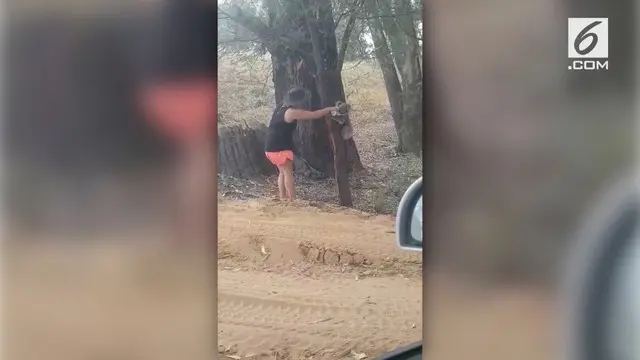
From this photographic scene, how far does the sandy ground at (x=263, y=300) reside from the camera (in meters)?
1.30

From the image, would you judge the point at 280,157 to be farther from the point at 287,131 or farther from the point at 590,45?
the point at 590,45

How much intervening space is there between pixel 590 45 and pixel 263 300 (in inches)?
37.5

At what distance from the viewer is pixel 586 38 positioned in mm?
1327

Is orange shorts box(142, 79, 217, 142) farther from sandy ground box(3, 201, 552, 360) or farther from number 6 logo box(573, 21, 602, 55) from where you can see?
number 6 logo box(573, 21, 602, 55)

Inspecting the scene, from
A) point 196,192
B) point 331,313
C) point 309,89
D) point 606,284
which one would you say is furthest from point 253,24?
point 606,284

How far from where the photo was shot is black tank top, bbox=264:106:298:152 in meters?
1.30

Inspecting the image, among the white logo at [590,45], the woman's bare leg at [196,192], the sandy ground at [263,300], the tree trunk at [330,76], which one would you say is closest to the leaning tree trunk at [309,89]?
the tree trunk at [330,76]

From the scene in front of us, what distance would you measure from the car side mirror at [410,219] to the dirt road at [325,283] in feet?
0.07

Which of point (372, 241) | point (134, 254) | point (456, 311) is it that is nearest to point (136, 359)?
point (134, 254)

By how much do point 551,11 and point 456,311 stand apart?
2.41 ft

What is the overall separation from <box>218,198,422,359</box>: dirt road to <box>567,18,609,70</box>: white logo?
0.58m

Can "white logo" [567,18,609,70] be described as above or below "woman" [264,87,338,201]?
above

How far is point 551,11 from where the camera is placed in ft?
4.39

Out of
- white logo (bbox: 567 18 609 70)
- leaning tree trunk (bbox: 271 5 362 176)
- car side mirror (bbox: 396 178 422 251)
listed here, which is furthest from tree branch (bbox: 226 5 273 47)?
white logo (bbox: 567 18 609 70)
